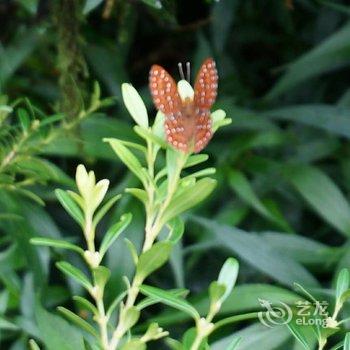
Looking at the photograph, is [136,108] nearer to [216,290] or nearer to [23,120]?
[216,290]

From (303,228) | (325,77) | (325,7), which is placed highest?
(325,7)

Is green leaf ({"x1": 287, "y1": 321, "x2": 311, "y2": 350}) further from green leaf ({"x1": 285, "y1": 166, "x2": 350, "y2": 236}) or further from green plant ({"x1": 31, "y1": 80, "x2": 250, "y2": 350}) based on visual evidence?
green leaf ({"x1": 285, "y1": 166, "x2": 350, "y2": 236})

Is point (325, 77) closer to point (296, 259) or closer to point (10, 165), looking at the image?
point (296, 259)

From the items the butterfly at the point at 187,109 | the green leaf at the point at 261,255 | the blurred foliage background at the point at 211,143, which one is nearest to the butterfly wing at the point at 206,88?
the butterfly at the point at 187,109

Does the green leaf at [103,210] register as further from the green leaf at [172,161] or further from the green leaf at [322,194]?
the green leaf at [322,194]

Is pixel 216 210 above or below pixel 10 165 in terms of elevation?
below

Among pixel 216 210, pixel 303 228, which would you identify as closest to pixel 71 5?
pixel 216 210

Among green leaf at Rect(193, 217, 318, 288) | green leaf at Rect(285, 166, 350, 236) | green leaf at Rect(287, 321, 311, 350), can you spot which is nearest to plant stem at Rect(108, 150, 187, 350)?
green leaf at Rect(287, 321, 311, 350)
